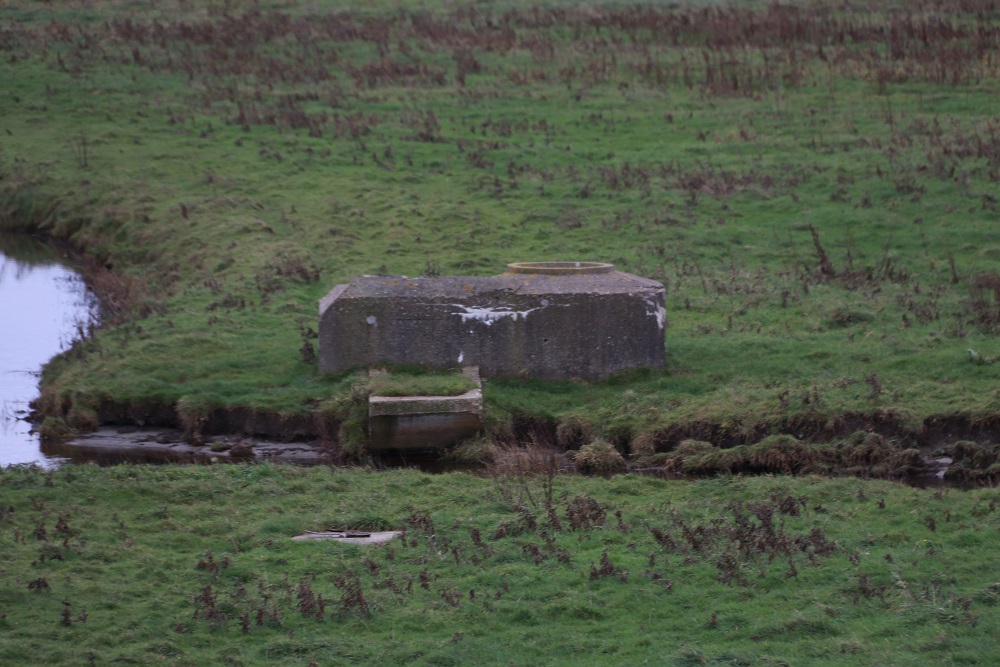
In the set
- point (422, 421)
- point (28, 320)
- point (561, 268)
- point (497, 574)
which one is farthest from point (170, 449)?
point (28, 320)

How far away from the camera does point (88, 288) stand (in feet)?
72.2

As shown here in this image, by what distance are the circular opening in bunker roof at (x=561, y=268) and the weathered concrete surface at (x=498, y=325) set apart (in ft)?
1.50

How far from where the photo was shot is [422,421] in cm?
1391

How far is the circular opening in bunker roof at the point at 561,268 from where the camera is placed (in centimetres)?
1605

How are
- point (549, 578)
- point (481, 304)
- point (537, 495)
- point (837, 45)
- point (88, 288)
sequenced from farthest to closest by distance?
point (837, 45) → point (88, 288) → point (481, 304) → point (537, 495) → point (549, 578)

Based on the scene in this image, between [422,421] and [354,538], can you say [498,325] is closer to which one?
[422,421]

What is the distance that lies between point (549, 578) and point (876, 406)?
652 cm

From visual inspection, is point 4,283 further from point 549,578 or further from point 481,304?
point 549,578

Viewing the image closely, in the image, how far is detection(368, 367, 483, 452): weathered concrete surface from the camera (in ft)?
45.4

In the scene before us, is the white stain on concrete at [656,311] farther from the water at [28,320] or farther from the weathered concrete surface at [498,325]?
the water at [28,320]

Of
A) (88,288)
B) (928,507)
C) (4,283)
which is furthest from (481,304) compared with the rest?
(4,283)

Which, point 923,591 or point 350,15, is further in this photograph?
point 350,15

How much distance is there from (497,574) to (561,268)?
7830 mm

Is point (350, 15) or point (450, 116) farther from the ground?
point (350, 15)
